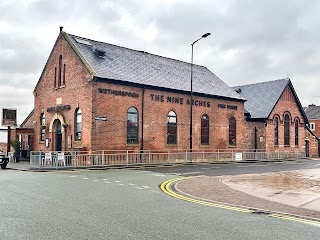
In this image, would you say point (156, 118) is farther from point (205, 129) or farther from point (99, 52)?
point (99, 52)

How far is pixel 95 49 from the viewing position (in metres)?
29.2

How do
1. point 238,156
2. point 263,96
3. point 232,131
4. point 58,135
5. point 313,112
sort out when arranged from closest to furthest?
point 58,135 < point 238,156 < point 232,131 < point 263,96 < point 313,112

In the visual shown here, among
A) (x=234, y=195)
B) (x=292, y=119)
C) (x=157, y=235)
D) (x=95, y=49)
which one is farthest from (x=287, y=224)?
(x=292, y=119)

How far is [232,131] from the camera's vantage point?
36.4m

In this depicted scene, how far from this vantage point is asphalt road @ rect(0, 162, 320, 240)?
6.18 m

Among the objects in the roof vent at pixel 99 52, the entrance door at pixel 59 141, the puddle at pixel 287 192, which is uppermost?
the roof vent at pixel 99 52

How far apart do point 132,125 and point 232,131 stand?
43.4ft

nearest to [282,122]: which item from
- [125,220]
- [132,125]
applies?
[132,125]

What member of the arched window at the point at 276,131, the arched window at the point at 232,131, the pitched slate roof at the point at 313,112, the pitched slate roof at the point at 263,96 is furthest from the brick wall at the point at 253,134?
the pitched slate roof at the point at 313,112

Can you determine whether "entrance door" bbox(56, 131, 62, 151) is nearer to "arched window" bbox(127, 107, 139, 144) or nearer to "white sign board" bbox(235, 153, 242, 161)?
"arched window" bbox(127, 107, 139, 144)

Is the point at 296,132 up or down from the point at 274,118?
down

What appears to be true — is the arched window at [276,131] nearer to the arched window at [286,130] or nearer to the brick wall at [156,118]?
the arched window at [286,130]

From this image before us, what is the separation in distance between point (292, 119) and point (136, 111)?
25615 mm

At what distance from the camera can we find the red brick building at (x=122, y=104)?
86.1 feet
